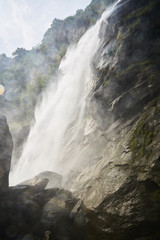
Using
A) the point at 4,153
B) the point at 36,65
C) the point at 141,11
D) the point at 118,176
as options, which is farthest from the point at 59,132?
the point at 36,65

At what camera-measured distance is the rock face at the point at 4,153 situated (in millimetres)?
10021

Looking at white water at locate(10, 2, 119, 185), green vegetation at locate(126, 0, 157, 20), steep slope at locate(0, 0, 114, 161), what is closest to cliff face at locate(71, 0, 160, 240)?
green vegetation at locate(126, 0, 157, 20)

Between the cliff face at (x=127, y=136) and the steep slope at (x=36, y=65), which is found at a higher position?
the steep slope at (x=36, y=65)

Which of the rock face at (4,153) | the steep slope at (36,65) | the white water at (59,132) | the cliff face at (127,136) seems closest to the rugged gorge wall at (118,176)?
the cliff face at (127,136)

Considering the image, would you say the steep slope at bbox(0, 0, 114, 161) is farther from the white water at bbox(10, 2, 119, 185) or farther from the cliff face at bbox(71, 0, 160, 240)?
the cliff face at bbox(71, 0, 160, 240)

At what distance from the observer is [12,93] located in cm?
5928

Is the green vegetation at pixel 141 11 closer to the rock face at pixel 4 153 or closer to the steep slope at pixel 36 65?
the rock face at pixel 4 153

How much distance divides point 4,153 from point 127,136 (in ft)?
28.4

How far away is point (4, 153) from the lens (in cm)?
1080

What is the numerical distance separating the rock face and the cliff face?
16.6ft

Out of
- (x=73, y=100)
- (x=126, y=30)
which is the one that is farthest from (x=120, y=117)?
(x=73, y=100)

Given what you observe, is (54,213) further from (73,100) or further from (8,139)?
(73,100)

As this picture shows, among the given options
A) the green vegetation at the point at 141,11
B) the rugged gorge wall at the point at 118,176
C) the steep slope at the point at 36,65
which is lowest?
the rugged gorge wall at the point at 118,176

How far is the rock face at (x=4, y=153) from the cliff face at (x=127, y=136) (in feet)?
16.6
